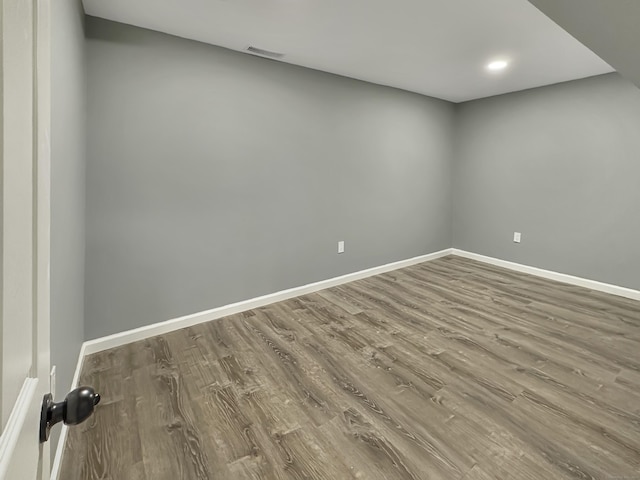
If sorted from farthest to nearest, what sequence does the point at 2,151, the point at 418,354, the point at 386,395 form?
the point at 418,354 < the point at 386,395 < the point at 2,151

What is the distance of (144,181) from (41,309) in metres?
2.07

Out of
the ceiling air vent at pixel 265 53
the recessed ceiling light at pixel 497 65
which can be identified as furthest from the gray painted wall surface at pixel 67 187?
the recessed ceiling light at pixel 497 65

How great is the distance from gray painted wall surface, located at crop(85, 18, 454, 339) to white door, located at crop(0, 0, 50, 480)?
1939mm

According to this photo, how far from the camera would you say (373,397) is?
1.83 metres

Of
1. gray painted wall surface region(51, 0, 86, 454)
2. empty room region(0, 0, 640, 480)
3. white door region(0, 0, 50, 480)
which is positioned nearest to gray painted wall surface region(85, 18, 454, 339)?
empty room region(0, 0, 640, 480)

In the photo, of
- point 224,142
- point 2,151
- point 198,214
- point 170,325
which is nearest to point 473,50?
point 224,142

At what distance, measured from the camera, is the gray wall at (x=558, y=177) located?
3295 mm

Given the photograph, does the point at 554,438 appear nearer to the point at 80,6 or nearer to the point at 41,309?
the point at 41,309

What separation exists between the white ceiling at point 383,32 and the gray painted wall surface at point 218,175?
24 centimetres

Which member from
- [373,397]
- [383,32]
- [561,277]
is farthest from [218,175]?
[561,277]

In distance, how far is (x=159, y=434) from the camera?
1563 millimetres

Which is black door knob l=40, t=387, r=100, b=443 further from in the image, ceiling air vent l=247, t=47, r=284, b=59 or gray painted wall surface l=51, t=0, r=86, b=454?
ceiling air vent l=247, t=47, r=284, b=59

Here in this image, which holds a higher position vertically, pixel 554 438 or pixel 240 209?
pixel 240 209

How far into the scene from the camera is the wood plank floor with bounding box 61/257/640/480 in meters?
1.41
